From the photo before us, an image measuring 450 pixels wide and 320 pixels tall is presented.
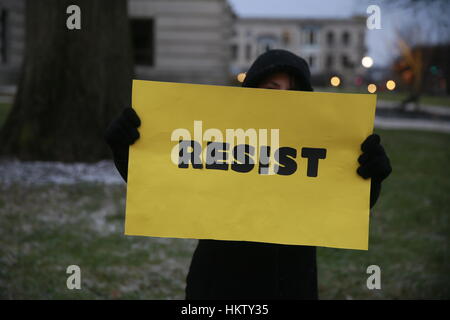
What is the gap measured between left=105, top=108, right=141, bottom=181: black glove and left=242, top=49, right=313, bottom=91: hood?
0.54m

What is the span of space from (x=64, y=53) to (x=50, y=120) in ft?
3.26

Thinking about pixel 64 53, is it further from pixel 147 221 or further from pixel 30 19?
pixel 147 221

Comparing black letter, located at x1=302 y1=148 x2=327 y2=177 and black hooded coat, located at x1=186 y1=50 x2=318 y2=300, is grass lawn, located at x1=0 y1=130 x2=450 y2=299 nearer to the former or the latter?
black hooded coat, located at x1=186 y1=50 x2=318 y2=300

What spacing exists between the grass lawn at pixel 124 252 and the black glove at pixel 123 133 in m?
2.09

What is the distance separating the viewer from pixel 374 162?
1867 mm


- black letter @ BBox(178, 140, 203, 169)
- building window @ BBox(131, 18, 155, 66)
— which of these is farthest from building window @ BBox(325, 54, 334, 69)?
black letter @ BBox(178, 140, 203, 169)

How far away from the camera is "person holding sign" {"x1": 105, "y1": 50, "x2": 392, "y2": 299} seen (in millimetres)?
2000

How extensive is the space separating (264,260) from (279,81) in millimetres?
781

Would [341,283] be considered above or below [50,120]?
below

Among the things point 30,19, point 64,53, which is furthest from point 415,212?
point 30,19

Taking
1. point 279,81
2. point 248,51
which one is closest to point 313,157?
point 279,81

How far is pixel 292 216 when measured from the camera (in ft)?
6.51

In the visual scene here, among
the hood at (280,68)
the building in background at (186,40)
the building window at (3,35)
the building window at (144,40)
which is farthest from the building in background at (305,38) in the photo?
the hood at (280,68)

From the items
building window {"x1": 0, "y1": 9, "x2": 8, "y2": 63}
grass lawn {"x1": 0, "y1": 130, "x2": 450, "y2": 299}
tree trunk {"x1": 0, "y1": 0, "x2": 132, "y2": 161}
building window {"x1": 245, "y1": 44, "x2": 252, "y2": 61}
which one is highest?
building window {"x1": 245, "y1": 44, "x2": 252, "y2": 61}
